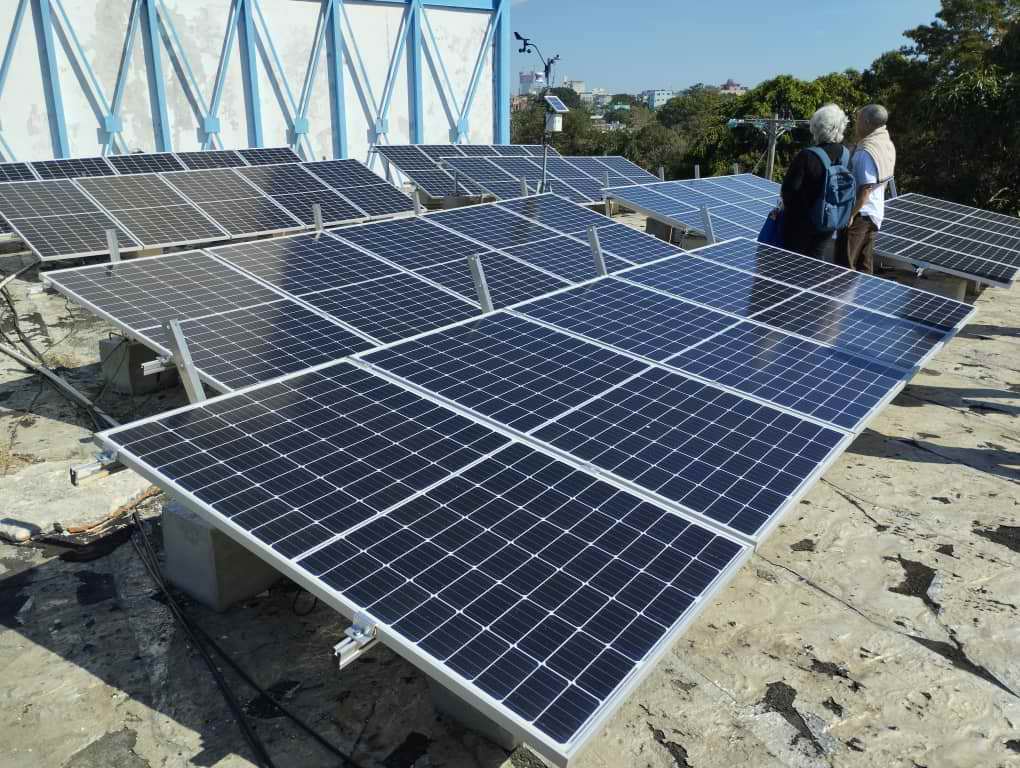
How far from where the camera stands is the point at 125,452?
15.3 ft

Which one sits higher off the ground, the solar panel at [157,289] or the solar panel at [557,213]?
the solar panel at [557,213]

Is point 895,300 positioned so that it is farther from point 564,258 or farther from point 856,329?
point 564,258

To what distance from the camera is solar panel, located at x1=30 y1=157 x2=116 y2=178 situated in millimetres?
17750

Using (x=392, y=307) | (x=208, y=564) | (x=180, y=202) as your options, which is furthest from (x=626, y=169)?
(x=208, y=564)

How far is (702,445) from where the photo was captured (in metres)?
5.57

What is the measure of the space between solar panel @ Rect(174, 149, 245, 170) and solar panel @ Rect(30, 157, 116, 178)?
76.3 inches

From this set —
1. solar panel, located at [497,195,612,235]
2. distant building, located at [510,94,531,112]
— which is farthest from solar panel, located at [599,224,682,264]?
distant building, located at [510,94,531,112]

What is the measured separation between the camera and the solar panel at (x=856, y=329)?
766 cm

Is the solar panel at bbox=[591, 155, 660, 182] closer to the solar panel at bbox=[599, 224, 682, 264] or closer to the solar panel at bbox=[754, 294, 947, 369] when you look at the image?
the solar panel at bbox=[599, 224, 682, 264]

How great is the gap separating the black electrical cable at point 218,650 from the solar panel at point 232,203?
311 inches

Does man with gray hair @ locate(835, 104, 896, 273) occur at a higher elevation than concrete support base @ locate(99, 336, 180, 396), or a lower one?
higher

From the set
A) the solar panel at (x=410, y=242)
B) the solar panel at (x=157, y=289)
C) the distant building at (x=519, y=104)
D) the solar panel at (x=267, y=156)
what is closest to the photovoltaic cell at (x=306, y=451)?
the solar panel at (x=157, y=289)

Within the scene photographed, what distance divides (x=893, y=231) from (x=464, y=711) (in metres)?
12.8

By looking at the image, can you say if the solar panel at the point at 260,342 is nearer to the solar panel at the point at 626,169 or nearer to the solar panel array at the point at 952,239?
the solar panel array at the point at 952,239
